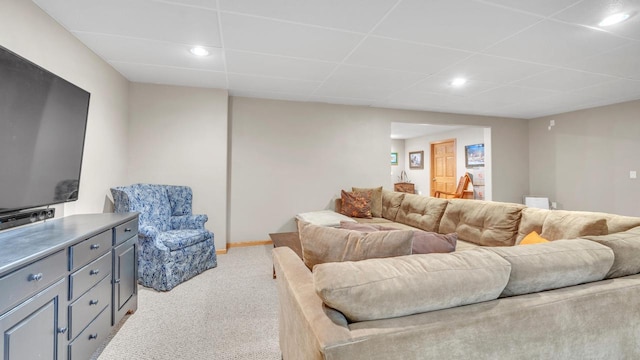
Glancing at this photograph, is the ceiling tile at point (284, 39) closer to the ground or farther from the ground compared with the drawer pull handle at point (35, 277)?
farther from the ground

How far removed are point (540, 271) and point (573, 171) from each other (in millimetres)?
5758

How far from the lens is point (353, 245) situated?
1.28m

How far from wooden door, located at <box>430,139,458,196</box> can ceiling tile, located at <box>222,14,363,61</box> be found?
5855mm

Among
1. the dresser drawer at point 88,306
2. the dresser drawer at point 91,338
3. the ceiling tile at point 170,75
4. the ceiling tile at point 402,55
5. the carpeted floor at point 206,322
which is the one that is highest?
the ceiling tile at point 170,75

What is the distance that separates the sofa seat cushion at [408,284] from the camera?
35.6 inches

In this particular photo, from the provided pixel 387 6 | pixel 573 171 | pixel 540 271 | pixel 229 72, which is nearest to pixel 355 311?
pixel 540 271

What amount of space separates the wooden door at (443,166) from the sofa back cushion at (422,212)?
4.31 m

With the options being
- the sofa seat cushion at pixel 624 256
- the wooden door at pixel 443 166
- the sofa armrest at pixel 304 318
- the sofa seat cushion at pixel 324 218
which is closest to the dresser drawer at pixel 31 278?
the sofa armrest at pixel 304 318

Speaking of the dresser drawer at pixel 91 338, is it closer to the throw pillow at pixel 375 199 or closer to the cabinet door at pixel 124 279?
the cabinet door at pixel 124 279

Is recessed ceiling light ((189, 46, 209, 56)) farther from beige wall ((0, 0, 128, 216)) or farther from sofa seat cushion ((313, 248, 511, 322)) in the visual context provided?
sofa seat cushion ((313, 248, 511, 322))

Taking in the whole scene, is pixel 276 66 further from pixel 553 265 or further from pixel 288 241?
pixel 553 265

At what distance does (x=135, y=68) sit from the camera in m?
3.24

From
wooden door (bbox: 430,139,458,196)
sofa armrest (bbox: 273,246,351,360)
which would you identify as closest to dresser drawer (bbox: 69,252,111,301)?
sofa armrest (bbox: 273,246,351,360)

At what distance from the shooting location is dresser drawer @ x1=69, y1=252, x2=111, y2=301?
149cm
